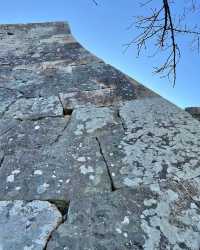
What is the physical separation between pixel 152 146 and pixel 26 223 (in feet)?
2.71

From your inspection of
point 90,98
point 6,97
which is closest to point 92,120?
point 90,98

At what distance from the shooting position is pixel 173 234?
151cm

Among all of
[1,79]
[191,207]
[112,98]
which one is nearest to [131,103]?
[112,98]

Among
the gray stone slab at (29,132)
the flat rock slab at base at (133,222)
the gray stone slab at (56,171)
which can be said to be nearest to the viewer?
the flat rock slab at base at (133,222)

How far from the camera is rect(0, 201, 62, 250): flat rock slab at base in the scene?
1515 mm

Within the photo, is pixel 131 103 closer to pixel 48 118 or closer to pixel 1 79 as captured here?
pixel 48 118

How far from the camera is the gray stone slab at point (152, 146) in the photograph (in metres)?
1.83

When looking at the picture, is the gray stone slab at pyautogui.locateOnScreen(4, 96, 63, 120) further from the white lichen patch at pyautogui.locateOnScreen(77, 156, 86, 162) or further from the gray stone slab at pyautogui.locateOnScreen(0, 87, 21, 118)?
the white lichen patch at pyautogui.locateOnScreen(77, 156, 86, 162)

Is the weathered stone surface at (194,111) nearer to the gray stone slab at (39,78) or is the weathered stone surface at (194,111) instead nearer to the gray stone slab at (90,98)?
the gray stone slab at (90,98)

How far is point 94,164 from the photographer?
1932 millimetres

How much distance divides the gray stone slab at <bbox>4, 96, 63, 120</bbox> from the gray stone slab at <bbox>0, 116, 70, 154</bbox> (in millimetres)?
60

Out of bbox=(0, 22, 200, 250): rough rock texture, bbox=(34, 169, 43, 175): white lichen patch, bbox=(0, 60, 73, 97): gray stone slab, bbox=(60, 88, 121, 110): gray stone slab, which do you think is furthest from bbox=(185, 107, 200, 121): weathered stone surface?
bbox=(34, 169, 43, 175): white lichen patch

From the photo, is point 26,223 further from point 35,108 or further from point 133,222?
point 35,108

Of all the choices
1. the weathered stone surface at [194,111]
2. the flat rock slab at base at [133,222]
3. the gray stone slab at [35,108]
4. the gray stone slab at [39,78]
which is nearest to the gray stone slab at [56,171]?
the flat rock slab at base at [133,222]
